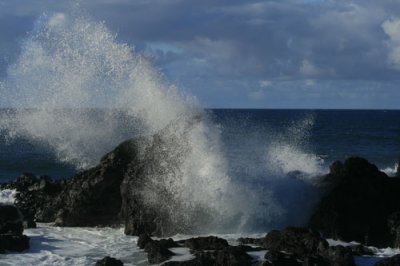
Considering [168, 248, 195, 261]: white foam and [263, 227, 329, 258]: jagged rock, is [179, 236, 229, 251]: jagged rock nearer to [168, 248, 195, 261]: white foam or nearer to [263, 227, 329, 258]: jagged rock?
[168, 248, 195, 261]: white foam

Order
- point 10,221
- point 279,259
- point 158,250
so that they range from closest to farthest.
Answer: point 279,259, point 158,250, point 10,221

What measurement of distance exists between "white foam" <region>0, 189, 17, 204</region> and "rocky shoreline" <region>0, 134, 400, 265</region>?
5.14ft

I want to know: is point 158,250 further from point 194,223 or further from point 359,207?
point 359,207

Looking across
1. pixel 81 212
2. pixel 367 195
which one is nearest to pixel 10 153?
pixel 81 212

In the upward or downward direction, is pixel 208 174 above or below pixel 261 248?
above

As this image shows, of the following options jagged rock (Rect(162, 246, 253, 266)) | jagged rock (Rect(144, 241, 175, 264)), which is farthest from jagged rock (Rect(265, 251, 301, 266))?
jagged rock (Rect(144, 241, 175, 264))

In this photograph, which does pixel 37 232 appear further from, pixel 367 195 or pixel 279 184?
pixel 367 195

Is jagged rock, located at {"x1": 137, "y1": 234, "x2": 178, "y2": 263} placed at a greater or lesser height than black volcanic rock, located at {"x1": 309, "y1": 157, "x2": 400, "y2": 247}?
lesser

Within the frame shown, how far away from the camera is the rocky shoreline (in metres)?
15.4

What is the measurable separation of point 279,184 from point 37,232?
286 inches

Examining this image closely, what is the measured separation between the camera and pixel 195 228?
19.5m

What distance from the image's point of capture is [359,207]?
18453 mm

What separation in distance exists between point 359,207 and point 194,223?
183 inches

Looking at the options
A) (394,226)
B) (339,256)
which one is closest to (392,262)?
(339,256)
